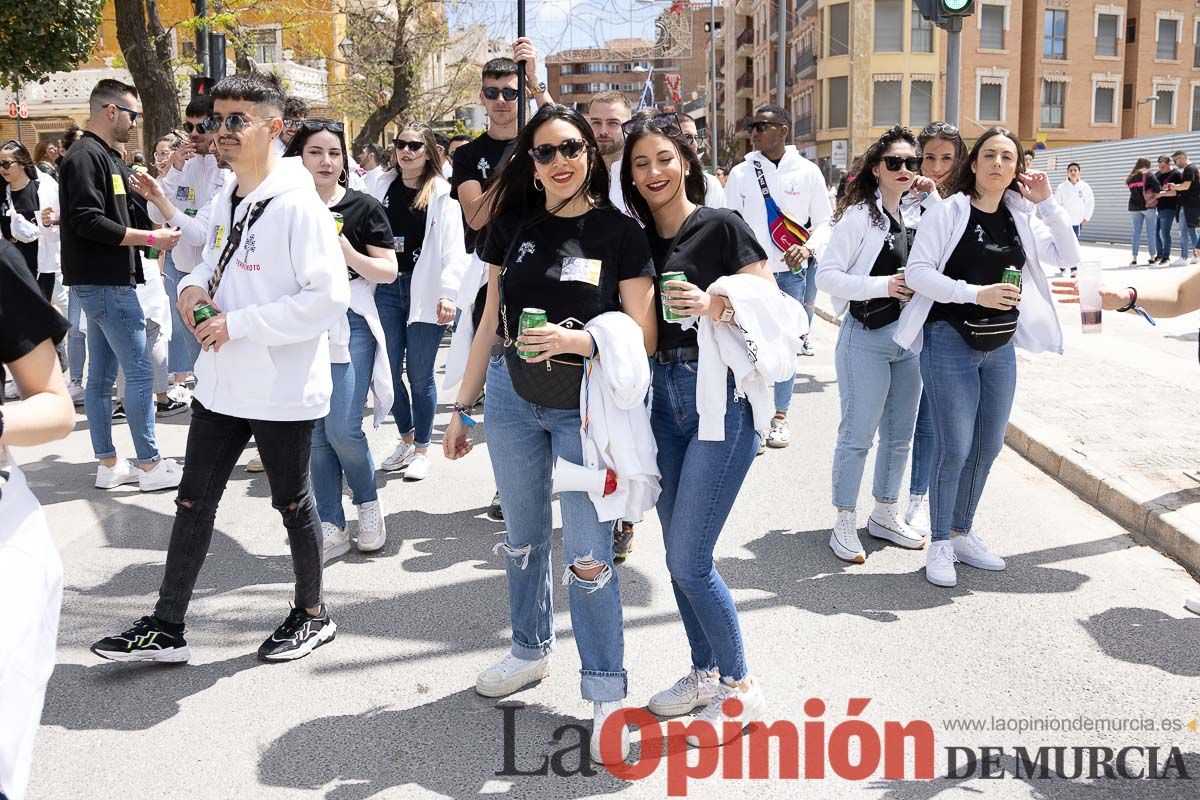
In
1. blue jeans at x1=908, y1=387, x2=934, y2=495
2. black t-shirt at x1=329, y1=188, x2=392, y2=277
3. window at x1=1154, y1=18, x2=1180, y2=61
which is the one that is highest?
window at x1=1154, y1=18, x2=1180, y2=61

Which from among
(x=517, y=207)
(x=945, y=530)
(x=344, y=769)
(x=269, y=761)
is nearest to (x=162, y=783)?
(x=269, y=761)

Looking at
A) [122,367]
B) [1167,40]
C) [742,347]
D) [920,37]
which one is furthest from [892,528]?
[1167,40]

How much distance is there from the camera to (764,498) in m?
6.38

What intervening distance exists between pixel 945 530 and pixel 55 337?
3.95 m

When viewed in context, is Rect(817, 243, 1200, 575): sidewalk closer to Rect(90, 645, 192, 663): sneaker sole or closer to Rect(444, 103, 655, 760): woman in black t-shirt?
Rect(444, 103, 655, 760): woman in black t-shirt

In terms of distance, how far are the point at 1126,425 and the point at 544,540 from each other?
17.7 feet

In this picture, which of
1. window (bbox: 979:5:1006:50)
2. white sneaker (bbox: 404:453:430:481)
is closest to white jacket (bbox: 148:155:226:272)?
white sneaker (bbox: 404:453:430:481)

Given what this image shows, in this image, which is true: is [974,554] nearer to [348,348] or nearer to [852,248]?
[852,248]

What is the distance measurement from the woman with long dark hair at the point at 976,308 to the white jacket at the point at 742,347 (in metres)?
1.67

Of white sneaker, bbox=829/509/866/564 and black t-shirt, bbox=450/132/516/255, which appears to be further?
black t-shirt, bbox=450/132/516/255

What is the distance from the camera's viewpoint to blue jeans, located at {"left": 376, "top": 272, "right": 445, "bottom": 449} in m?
6.63

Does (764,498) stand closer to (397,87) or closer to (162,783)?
(162,783)

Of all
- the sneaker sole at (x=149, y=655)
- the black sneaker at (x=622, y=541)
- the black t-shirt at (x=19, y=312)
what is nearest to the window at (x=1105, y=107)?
the black sneaker at (x=622, y=541)

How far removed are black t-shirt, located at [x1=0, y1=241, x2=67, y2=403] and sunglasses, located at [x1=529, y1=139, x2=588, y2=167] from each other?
62.9 inches
